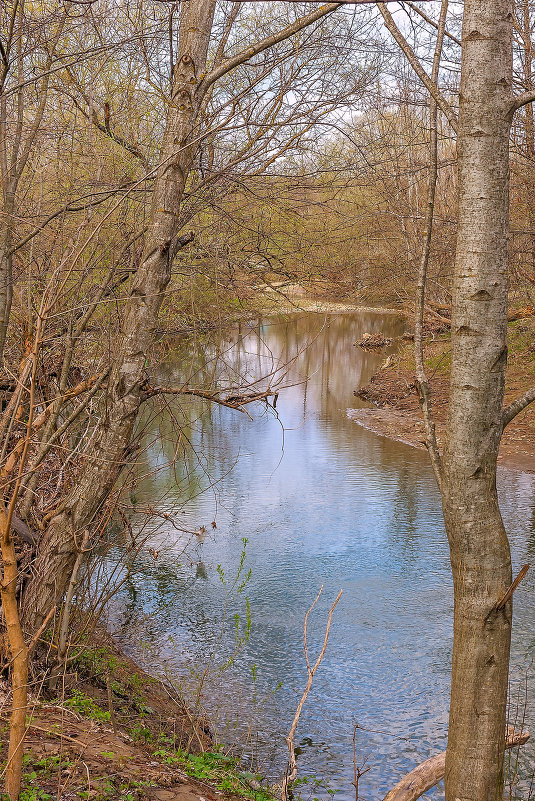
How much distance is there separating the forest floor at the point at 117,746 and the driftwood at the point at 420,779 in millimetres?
849

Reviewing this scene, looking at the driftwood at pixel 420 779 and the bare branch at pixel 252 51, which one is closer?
the driftwood at pixel 420 779

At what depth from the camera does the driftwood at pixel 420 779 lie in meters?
3.33

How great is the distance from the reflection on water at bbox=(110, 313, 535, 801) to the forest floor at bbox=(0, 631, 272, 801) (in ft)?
1.89

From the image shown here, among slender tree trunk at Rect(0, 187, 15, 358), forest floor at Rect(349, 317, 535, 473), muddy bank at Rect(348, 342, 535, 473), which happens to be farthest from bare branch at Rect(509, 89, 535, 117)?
forest floor at Rect(349, 317, 535, 473)

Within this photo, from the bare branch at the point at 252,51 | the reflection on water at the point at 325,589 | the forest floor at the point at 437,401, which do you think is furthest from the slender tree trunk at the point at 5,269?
the forest floor at the point at 437,401

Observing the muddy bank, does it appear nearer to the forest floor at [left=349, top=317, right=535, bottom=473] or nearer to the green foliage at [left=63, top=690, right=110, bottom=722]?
the forest floor at [left=349, top=317, right=535, bottom=473]

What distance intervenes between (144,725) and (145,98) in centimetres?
592

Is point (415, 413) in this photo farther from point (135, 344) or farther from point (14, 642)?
point (14, 642)

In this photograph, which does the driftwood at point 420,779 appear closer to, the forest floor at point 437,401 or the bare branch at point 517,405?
the bare branch at point 517,405

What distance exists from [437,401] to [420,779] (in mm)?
12870

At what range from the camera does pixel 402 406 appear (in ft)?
53.2

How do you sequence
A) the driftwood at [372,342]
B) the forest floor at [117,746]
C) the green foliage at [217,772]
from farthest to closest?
the driftwood at [372,342] < the green foliage at [217,772] < the forest floor at [117,746]

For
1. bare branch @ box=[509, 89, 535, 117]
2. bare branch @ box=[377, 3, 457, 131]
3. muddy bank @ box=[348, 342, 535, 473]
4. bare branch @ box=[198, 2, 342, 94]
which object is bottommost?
muddy bank @ box=[348, 342, 535, 473]

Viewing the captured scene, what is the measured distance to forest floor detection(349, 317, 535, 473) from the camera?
512 inches
